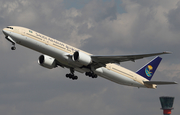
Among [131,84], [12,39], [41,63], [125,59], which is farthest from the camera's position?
[131,84]

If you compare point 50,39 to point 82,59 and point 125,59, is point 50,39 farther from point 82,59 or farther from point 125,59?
Answer: point 125,59

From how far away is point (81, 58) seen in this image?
49250 millimetres

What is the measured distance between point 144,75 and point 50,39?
25337 millimetres

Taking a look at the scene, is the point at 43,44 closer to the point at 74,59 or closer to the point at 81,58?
the point at 74,59

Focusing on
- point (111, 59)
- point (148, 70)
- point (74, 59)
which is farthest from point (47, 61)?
point (148, 70)

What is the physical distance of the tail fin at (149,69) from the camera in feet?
215

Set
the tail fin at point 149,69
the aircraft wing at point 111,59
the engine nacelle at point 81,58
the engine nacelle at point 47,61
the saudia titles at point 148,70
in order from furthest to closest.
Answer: the saudia titles at point 148,70 → the tail fin at point 149,69 → the engine nacelle at point 47,61 → the engine nacelle at point 81,58 → the aircraft wing at point 111,59

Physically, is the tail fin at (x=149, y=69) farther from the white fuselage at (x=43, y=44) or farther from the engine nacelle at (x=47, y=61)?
the engine nacelle at (x=47, y=61)

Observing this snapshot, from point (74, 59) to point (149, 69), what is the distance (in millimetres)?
24098

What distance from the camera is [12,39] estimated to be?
155 ft

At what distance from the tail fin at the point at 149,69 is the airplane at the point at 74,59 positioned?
2227 mm

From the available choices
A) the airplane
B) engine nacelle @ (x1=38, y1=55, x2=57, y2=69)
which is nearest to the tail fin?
the airplane

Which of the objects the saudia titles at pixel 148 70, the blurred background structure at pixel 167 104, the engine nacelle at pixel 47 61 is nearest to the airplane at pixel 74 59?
the engine nacelle at pixel 47 61

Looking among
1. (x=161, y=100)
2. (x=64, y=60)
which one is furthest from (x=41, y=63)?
(x=161, y=100)
